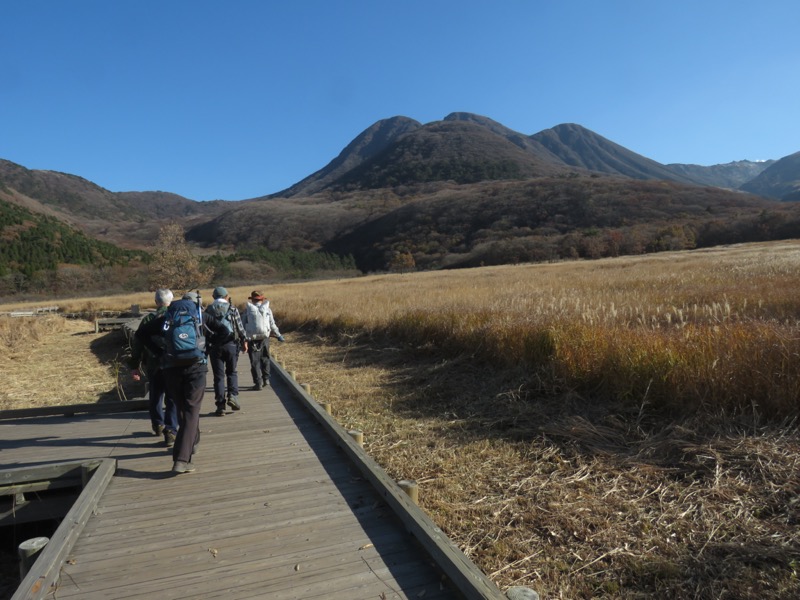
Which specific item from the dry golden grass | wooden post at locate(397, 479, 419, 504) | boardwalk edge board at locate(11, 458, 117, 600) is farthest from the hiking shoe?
the dry golden grass

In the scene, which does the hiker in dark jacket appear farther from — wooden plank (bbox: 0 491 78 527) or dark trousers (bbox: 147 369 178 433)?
wooden plank (bbox: 0 491 78 527)

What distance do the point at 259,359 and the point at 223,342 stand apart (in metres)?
2.06

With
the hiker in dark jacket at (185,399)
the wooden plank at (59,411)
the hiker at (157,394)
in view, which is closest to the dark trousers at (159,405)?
the hiker at (157,394)

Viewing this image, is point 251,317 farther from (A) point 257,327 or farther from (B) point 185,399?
(B) point 185,399

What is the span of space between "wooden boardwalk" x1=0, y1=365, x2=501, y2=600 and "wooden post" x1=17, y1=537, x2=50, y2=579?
0.21 meters

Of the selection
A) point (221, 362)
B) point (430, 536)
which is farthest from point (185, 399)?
point (430, 536)

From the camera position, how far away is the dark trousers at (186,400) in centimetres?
488

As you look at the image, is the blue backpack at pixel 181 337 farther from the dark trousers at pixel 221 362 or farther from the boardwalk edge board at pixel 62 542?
the dark trousers at pixel 221 362

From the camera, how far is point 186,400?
496 cm

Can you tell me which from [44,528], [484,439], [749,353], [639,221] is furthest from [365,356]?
[639,221]

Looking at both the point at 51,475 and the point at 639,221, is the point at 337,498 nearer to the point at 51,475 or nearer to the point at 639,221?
the point at 51,475

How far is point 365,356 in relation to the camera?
1251 cm

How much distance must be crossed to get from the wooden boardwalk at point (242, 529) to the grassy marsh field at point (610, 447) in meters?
0.72

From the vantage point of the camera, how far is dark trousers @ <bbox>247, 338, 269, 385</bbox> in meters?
8.75
